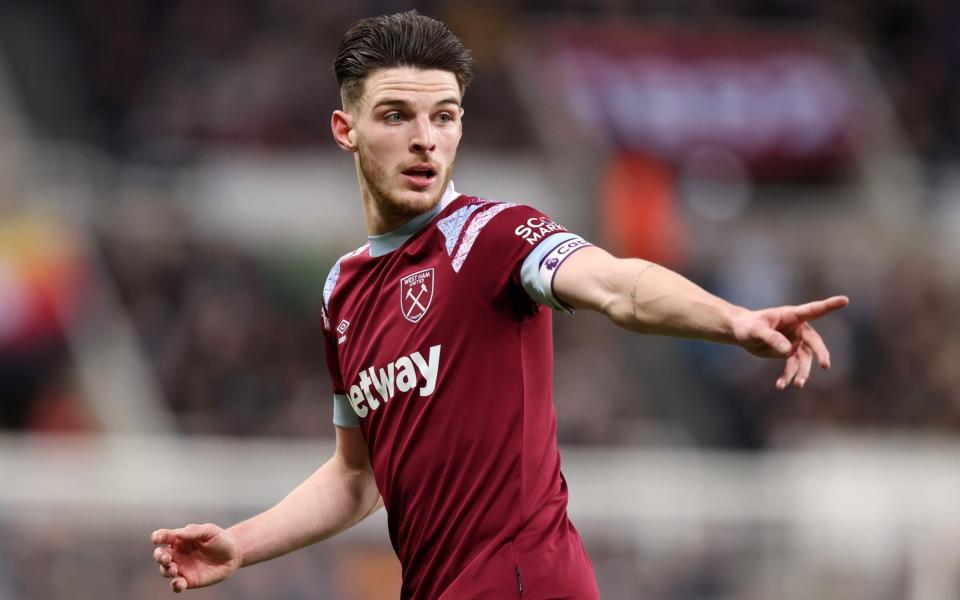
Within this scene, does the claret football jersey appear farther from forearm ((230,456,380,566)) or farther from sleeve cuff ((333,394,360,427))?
forearm ((230,456,380,566))

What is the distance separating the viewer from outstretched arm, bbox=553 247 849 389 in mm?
3529

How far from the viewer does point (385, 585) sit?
1120 cm

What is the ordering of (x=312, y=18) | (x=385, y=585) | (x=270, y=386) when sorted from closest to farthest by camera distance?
(x=385, y=585) < (x=270, y=386) < (x=312, y=18)

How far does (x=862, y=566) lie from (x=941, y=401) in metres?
4.09

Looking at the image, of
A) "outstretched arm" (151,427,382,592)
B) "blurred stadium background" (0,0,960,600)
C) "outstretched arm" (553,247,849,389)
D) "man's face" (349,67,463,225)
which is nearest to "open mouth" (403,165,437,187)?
"man's face" (349,67,463,225)

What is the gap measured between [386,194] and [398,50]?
0.42 m

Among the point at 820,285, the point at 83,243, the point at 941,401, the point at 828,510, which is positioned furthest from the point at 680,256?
the point at 83,243

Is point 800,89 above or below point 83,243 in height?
above

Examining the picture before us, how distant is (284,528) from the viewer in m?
5.12

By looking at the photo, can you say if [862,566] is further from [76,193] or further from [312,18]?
[312,18]

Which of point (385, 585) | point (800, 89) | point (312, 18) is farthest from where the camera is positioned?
point (800, 89)

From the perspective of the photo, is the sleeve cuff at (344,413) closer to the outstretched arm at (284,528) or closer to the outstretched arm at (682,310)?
the outstretched arm at (284,528)

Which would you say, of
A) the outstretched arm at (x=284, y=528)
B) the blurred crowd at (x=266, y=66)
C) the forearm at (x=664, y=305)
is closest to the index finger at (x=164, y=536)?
the outstretched arm at (x=284, y=528)

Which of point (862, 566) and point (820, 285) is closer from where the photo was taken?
point (862, 566)
